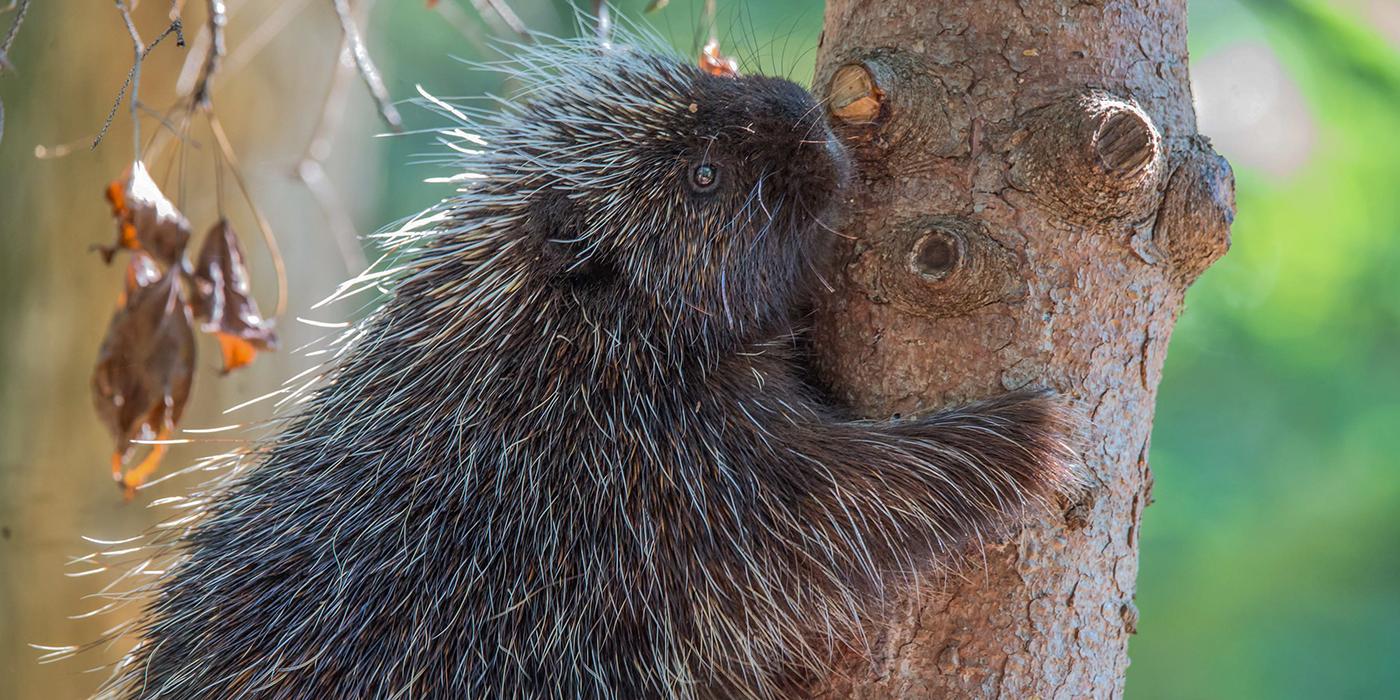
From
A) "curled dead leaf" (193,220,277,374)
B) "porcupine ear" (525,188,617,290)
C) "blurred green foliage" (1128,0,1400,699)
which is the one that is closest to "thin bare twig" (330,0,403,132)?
"porcupine ear" (525,188,617,290)

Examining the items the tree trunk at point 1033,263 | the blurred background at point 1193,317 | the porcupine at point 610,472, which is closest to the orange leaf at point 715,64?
the porcupine at point 610,472

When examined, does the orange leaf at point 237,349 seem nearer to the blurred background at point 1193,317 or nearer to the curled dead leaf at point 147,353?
the curled dead leaf at point 147,353

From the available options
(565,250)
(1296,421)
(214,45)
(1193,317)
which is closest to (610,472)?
(565,250)

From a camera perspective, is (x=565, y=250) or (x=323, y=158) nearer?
(x=565, y=250)

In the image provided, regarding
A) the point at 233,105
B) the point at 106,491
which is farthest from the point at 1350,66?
the point at 106,491

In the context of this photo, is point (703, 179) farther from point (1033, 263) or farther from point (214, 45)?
point (214, 45)

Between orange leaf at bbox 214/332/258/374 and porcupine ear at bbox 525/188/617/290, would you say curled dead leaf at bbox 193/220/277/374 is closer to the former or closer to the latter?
orange leaf at bbox 214/332/258/374
